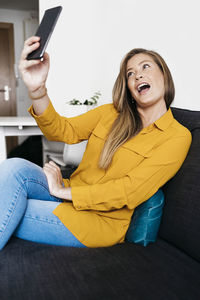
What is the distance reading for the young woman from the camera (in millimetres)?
1038

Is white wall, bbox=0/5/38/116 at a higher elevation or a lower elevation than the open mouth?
Answer: higher

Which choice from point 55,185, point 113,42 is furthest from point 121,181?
point 113,42

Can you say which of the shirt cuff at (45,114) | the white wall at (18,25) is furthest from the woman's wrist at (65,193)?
the white wall at (18,25)

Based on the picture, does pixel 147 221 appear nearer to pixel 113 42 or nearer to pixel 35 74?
pixel 35 74

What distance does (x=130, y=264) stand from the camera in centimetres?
92

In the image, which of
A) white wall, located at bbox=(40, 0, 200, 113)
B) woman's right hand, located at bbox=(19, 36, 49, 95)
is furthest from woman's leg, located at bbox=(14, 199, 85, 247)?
white wall, located at bbox=(40, 0, 200, 113)

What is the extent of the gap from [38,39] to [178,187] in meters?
0.70

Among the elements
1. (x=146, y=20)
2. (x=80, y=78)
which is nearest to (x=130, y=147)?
(x=146, y=20)

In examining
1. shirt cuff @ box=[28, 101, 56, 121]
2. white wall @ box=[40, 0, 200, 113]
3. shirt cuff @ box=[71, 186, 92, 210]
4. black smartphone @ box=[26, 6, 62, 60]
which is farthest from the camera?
white wall @ box=[40, 0, 200, 113]

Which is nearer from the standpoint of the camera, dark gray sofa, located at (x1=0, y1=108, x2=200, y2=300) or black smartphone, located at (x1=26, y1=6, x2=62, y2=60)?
dark gray sofa, located at (x1=0, y1=108, x2=200, y2=300)

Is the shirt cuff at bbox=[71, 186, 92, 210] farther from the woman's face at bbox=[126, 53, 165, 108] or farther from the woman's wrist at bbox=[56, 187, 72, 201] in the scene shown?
the woman's face at bbox=[126, 53, 165, 108]

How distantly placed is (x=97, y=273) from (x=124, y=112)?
0.70 meters

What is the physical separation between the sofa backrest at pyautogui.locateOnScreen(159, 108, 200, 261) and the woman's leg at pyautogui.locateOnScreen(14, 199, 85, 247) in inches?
12.8

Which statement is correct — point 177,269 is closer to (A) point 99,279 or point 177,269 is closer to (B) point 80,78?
(A) point 99,279
